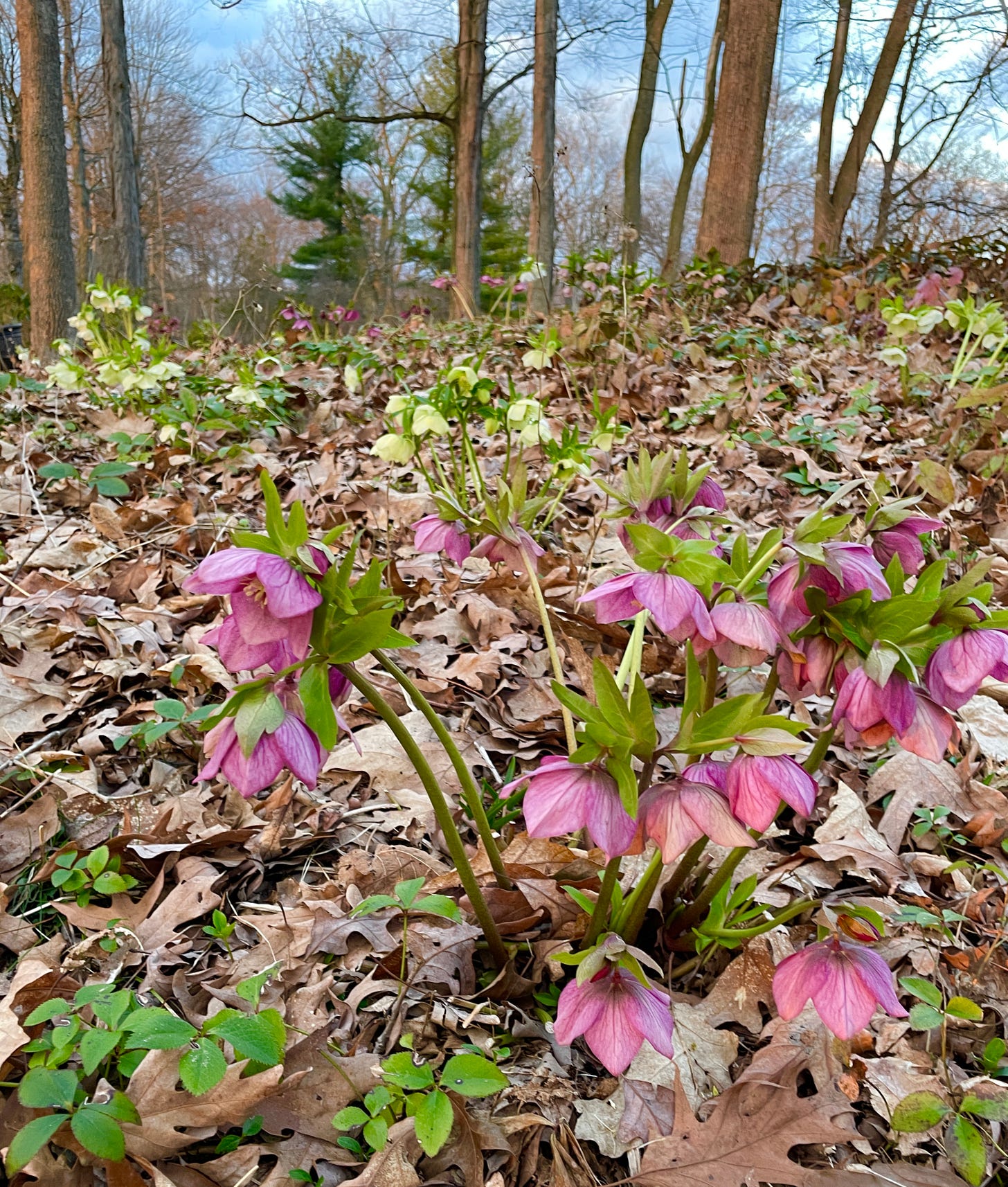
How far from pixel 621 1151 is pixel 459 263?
10.2m

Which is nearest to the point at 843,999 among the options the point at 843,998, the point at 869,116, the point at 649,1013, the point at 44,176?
the point at 843,998

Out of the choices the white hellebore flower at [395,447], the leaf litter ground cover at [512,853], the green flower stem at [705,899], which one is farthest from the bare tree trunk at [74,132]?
the green flower stem at [705,899]

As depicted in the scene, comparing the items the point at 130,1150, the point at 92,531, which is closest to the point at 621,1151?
the point at 130,1150

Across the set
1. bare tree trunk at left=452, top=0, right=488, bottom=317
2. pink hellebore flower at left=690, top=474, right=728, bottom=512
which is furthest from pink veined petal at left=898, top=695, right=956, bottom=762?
bare tree trunk at left=452, top=0, right=488, bottom=317

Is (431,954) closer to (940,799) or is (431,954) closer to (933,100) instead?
(940,799)

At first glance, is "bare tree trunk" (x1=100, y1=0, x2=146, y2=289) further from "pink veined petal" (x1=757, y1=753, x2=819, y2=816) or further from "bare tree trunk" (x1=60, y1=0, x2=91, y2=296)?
"pink veined petal" (x1=757, y1=753, x2=819, y2=816)

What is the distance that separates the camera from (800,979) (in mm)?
962

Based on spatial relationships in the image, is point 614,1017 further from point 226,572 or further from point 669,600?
point 226,572

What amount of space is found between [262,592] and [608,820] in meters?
0.43

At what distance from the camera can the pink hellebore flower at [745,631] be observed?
0.91 meters

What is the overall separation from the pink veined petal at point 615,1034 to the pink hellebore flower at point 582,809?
204 mm

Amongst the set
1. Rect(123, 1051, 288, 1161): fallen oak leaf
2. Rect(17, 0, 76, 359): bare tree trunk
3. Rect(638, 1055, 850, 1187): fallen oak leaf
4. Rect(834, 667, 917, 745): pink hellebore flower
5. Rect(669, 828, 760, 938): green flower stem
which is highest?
Rect(17, 0, 76, 359): bare tree trunk

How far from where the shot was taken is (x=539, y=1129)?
108 centimetres

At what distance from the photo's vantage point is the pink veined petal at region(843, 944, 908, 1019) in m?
0.94
